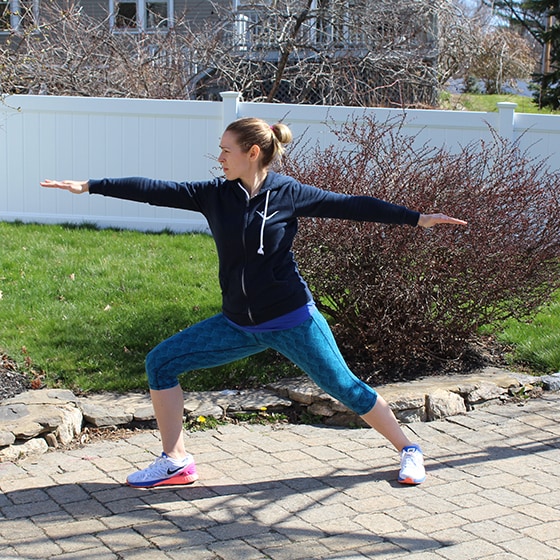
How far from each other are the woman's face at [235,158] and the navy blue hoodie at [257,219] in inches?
3.1

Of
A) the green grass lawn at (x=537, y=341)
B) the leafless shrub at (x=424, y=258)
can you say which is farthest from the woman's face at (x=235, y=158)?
the green grass lawn at (x=537, y=341)

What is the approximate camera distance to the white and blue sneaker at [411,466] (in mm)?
4254

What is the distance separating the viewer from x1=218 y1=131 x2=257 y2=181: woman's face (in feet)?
13.2

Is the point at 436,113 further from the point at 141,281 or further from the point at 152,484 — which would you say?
the point at 152,484

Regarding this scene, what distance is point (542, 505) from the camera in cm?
404

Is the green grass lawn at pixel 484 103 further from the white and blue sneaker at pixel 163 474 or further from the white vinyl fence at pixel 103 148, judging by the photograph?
the white and blue sneaker at pixel 163 474

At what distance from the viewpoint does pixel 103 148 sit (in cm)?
1028

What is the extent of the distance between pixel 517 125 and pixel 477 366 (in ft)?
14.0

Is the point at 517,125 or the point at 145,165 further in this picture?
the point at 145,165

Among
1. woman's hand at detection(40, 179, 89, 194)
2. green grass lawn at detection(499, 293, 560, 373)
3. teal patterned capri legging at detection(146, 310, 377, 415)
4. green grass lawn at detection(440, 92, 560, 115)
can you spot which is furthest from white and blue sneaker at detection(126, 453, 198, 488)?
green grass lawn at detection(440, 92, 560, 115)

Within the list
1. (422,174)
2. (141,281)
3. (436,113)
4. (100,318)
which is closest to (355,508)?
(422,174)

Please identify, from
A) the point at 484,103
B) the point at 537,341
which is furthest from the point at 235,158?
the point at 484,103

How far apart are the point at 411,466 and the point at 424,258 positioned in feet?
5.92

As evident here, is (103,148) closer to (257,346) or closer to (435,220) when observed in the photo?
(257,346)
